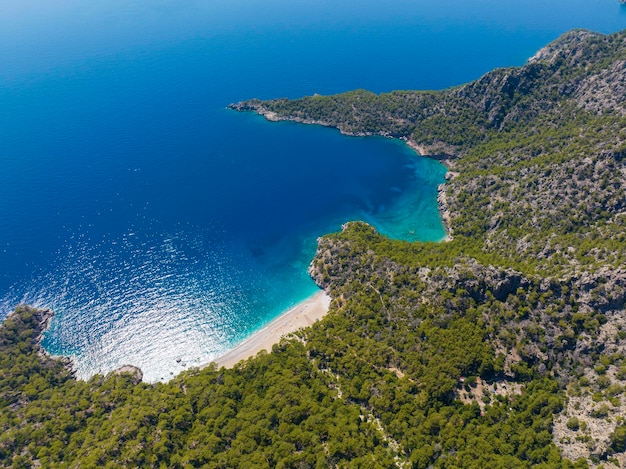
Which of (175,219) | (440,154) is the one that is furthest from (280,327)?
(440,154)

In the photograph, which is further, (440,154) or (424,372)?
(440,154)

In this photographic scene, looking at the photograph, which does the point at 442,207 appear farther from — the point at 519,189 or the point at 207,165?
the point at 207,165

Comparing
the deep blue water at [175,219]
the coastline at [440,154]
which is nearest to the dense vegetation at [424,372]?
the deep blue water at [175,219]

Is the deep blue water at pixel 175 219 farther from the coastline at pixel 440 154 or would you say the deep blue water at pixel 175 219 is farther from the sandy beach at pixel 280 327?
the coastline at pixel 440 154

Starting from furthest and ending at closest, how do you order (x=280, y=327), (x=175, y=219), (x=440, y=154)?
(x=440, y=154), (x=175, y=219), (x=280, y=327)

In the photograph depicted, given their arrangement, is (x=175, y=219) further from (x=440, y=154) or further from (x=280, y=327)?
(x=440, y=154)
